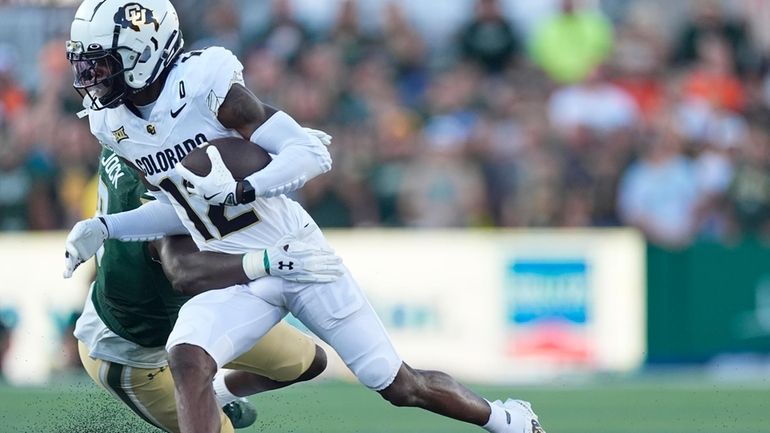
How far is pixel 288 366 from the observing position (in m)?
6.83

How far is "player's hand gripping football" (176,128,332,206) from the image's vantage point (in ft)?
19.7

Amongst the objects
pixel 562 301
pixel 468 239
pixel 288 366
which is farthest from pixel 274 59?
pixel 288 366

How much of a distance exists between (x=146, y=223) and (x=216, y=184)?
682 millimetres

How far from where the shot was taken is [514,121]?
43.4ft

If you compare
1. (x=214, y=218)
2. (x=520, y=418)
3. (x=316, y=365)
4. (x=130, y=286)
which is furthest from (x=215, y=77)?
(x=520, y=418)

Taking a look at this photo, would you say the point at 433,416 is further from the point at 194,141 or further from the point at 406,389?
the point at 194,141

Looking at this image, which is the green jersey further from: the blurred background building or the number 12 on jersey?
the blurred background building

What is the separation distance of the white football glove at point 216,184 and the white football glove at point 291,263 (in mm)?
314

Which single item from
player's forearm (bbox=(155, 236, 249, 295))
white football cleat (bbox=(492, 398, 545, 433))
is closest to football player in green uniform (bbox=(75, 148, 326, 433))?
player's forearm (bbox=(155, 236, 249, 295))

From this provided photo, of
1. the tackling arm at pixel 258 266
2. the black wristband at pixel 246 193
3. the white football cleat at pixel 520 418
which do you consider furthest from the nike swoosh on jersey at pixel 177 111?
the white football cleat at pixel 520 418

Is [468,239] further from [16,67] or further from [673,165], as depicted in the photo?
[16,67]

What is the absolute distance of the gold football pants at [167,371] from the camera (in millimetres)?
6785

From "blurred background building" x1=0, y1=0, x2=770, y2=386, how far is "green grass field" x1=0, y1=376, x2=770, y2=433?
1465 mm

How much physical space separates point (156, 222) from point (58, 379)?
5.49 meters
